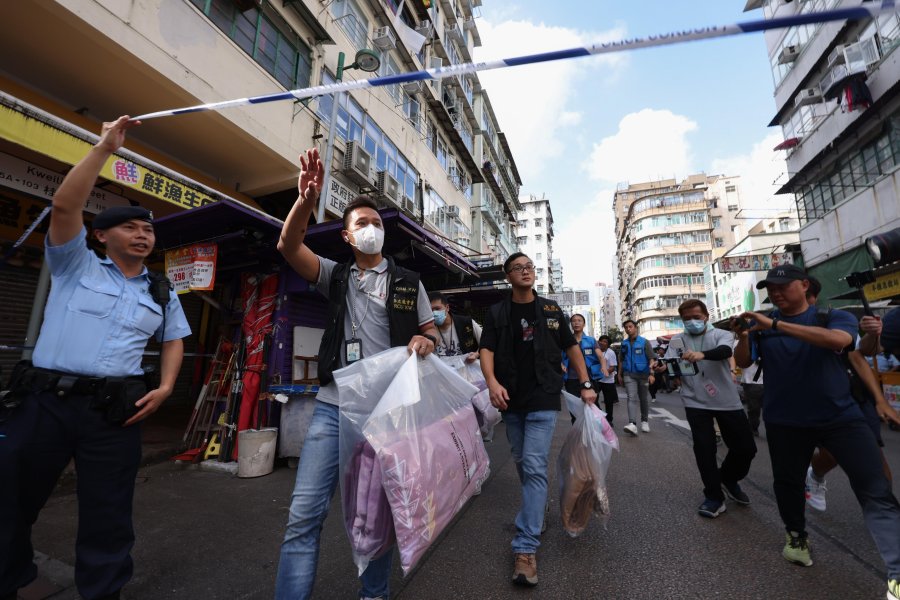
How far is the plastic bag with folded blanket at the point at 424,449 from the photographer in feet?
5.30

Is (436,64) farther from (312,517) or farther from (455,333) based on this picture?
(312,517)

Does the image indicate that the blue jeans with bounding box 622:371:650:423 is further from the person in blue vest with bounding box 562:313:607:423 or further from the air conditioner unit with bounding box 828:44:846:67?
the air conditioner unit with bounding box 828:44:846:67

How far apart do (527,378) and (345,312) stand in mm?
1376

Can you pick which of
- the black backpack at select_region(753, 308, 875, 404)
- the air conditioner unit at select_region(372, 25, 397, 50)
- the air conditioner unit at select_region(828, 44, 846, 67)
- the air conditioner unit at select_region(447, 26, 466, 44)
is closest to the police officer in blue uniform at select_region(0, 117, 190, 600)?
the black backpack at select_region(753, 308, 875, 404)

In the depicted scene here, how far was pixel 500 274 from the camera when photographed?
10.2 metres

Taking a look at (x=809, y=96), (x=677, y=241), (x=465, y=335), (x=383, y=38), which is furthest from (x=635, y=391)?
(x=677, y=241)

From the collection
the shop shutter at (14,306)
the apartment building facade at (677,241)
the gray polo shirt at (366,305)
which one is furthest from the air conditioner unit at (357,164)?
the apartment building facade at (677,241)

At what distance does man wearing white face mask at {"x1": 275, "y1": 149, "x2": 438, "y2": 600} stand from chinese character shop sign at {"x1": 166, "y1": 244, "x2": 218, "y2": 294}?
402cm

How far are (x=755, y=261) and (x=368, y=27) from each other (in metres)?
17.2

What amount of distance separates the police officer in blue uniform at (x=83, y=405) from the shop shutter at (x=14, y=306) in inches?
243

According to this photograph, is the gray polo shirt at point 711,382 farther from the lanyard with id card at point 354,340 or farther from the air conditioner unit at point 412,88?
the air conditioner unit at point 412,88

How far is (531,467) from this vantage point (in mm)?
2557

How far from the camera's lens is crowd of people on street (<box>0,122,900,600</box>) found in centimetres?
171

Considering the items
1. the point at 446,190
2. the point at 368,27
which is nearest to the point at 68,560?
the point at 368,27
